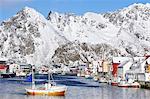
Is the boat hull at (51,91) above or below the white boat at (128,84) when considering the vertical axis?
below

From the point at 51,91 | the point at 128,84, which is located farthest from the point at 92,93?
the point at 128,84

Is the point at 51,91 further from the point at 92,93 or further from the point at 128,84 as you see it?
the point at 128,84

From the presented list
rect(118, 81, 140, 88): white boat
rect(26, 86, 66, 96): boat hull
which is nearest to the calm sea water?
rect(26, 86, 66, 96): boat hull

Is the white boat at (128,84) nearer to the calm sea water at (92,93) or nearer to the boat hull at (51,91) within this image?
the calm sea water at (92,93)

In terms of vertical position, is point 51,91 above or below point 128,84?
below

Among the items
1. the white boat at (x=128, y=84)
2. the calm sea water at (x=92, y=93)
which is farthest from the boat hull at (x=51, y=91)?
the white boat at (x=128, y=84)

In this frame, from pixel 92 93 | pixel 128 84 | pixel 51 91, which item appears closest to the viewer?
pixel 51 91

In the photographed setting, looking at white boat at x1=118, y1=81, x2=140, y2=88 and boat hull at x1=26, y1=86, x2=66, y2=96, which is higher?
white boat at x1=118, y1=81, x2=140, y2=88

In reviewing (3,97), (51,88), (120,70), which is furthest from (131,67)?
(3,97)

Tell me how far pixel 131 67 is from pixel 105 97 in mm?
62817

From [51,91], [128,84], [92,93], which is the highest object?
[128,84]

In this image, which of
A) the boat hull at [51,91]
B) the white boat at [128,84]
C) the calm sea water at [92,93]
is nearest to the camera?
the calm sea water at [92,93]

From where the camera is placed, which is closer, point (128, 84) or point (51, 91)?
point (51, 91)

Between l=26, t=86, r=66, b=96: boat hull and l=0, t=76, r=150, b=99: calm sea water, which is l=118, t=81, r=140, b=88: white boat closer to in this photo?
l=0, t=76, r=150, b=99: calm sea water
